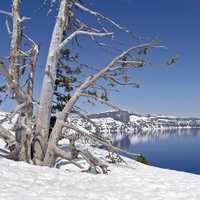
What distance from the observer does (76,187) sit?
31.0ft

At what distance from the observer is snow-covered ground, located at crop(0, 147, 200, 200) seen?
26.5 ft

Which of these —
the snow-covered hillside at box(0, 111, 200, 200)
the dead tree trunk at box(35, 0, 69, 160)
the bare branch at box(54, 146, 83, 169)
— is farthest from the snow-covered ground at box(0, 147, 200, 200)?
the dead tree trunk at box(35, 0, 69, 160)

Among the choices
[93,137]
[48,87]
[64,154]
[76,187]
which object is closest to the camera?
[76,187]

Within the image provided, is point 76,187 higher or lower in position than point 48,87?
lower

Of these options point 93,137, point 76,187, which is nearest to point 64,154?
point 93,137

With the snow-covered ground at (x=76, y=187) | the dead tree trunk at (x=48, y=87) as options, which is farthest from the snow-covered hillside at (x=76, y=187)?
the dead tree trunk at (x=48, y=87)

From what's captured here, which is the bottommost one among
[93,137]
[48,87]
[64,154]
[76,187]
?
[76,187]

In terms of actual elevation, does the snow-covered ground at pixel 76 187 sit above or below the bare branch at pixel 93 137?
below

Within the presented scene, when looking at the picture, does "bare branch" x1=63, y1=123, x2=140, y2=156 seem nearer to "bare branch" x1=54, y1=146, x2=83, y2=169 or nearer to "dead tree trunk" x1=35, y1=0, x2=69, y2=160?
"dead tree trunk" x1=35, y1=0, x2=69, y2=160

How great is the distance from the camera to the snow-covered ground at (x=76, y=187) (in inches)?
318

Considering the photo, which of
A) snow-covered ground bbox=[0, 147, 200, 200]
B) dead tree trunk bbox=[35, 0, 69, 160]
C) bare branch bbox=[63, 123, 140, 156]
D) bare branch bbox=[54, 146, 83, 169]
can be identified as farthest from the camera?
dead tree trunk bbox=[35, 0, 69, 160]

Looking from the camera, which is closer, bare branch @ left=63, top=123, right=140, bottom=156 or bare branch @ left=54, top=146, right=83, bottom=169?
bare branch @ left=54, top=146, right=83, bottom=169

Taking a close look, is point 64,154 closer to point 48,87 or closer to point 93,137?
point 93,137

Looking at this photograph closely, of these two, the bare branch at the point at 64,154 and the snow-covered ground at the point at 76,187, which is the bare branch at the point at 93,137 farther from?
the snow-covered ground at the point at 76,187
